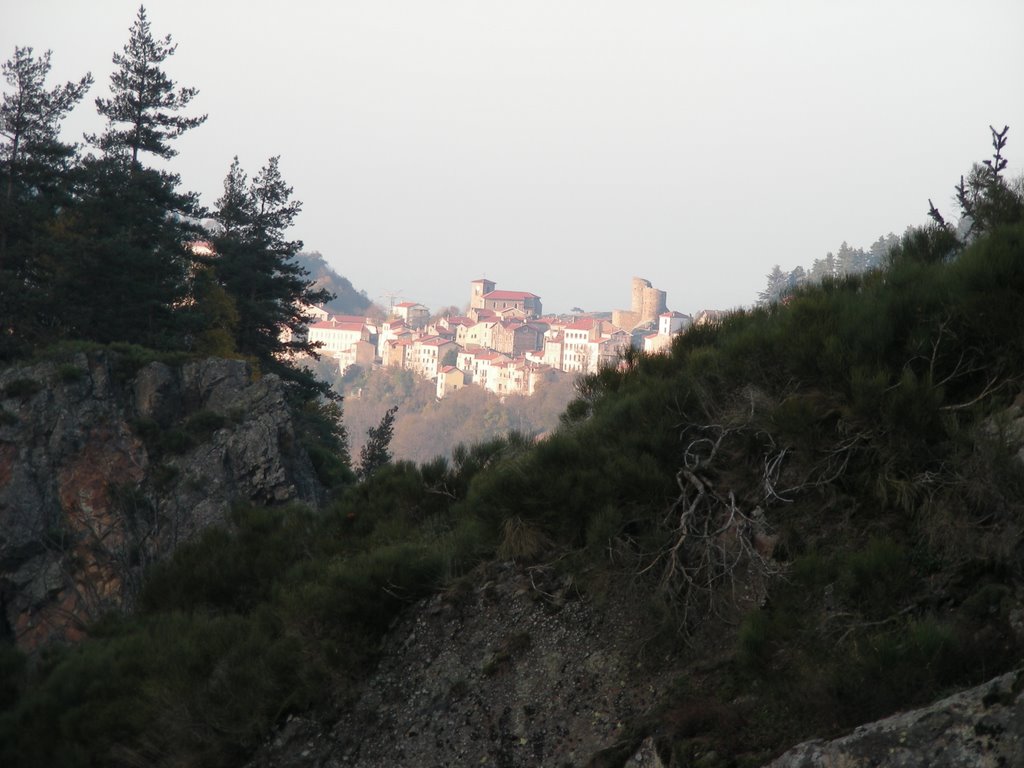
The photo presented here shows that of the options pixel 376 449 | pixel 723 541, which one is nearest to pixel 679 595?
pixel 723 541

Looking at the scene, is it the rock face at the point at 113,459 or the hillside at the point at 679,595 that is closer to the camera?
the hillside at the point at 679,595

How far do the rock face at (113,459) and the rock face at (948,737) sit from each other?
1344 centimetres

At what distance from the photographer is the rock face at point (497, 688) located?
4328mm

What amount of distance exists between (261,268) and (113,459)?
1417 centimetres

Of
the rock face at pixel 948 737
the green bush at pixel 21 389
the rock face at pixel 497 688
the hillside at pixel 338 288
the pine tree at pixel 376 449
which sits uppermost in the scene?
the hillside at pixel 338 288

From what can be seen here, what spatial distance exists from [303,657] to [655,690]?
2.14m

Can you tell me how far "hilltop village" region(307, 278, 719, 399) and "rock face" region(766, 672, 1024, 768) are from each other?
9556 centimetres

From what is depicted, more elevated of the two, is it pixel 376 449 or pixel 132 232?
pixel 132 232

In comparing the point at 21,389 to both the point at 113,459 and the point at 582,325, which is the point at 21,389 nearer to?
the point at 113,459

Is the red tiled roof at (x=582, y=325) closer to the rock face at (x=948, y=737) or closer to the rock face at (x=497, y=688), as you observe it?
the rock face at (x=497, y=688)

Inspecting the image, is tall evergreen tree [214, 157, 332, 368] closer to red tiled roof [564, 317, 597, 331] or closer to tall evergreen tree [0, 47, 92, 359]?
tall evergreen tree [0, 47, 92, 359]

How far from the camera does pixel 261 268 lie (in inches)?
1213

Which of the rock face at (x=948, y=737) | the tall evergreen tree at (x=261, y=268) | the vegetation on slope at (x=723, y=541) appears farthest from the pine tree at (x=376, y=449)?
the rock face at (x=948, y=737)

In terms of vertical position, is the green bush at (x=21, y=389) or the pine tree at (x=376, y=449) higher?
the green bush at (x=21, y=389)
